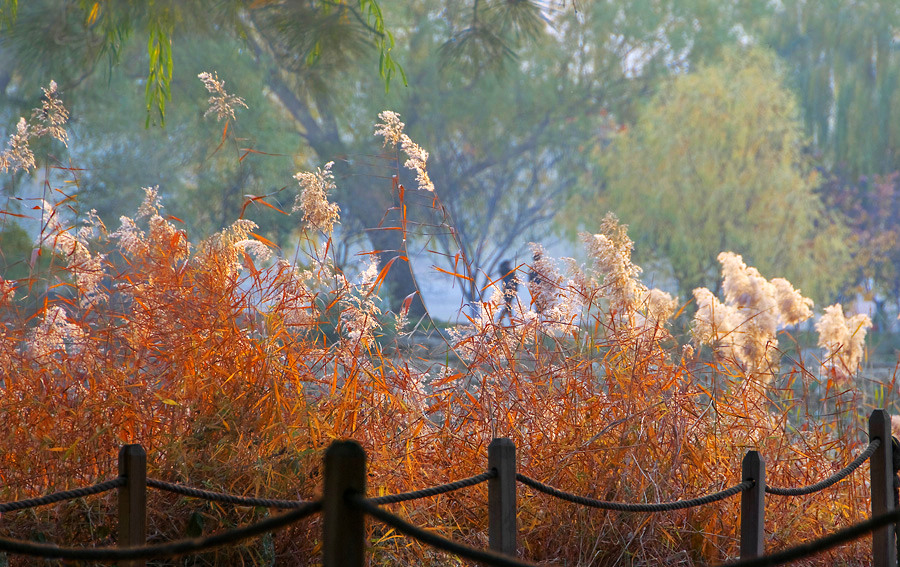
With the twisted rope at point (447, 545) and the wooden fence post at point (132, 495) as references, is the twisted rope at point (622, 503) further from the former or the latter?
the wooden fence post at point (132, 495)

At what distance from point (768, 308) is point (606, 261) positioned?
1233 millimetres

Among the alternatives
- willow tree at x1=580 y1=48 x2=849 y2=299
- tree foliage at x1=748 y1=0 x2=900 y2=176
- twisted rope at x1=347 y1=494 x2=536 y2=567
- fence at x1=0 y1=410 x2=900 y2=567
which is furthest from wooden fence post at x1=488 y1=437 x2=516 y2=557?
tree foliage at x1=748 y1=0 x2=900 y2=176

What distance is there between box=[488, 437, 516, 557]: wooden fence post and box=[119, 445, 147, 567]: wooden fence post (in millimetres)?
748

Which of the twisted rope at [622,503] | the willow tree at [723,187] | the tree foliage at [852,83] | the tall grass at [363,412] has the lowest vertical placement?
the twisted rope at [622,503]

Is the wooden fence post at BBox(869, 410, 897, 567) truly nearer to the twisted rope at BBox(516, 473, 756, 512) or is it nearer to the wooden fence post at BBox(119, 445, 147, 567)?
the twisted rope at BBox(516, 473, 756, 512)

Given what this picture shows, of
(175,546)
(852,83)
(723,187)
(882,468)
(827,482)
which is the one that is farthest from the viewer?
(852,83)

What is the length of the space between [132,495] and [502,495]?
0.80 m

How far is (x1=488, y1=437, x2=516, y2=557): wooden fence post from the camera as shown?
185 centimetres

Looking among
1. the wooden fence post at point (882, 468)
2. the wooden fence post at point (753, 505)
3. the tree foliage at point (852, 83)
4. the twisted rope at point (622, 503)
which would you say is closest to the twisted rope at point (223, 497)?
the twisted rope at point (622, 503)

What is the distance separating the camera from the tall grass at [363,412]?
2.34 m

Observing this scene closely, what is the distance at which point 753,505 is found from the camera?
2135 mm

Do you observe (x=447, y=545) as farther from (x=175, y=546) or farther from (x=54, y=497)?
(x=54, y=497)

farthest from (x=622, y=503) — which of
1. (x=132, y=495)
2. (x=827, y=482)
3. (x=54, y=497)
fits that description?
(x=54, y=497)

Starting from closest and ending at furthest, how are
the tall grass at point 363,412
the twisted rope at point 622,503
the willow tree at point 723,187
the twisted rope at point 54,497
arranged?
the twisted rope at point 54,497, the twisted rope at point 622,503, the tall grass at point 363,412, the willow tree at point 723,187
